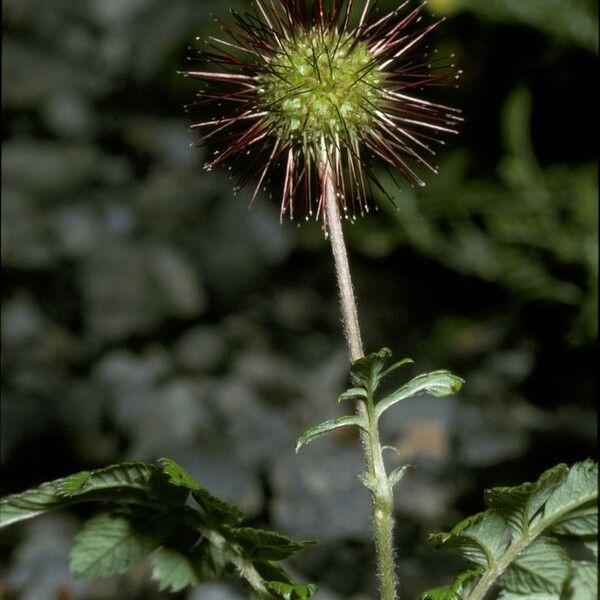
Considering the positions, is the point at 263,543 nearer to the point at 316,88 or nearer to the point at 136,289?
the point at 316,88

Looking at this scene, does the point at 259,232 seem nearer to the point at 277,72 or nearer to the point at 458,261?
the point at 458,261

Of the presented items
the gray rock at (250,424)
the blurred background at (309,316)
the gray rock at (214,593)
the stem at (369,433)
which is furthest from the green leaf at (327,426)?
the gray rock at (250,424)

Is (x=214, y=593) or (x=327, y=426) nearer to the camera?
(x=327, y=426)

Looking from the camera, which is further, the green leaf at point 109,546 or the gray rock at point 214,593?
the gray rock at point 214,593

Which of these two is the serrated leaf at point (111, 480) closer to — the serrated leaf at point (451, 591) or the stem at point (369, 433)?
the stem at point (369, 433)

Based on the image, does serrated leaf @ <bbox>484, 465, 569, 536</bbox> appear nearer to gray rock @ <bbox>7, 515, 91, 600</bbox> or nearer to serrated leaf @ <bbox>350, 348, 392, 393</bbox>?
serrated leaf @ <bbox>350, 348, 392, 393</bbox>

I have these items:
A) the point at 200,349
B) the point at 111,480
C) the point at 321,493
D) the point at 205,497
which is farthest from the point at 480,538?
the point at 200,349
